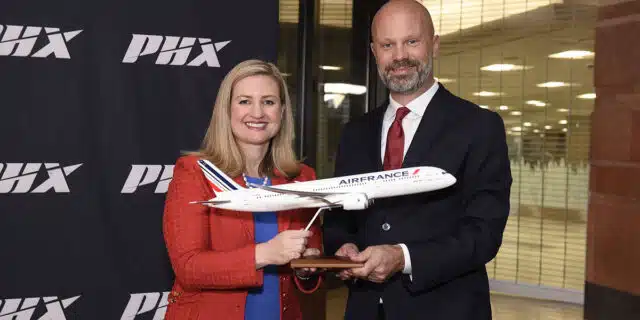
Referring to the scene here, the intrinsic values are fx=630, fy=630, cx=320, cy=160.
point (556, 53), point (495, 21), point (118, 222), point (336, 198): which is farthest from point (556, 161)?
point (336, 198)

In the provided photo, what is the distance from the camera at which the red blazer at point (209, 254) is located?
7.52 ft

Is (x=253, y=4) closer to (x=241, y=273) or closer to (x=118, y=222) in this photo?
(x=118, y=222)

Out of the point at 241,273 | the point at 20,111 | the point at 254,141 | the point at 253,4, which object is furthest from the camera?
the point at 253,4

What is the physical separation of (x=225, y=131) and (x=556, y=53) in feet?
22.7

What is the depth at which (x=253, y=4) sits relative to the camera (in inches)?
163

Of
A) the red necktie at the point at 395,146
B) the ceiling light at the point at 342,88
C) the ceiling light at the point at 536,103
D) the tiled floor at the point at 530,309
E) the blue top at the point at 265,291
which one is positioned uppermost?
the ceiling light at the point at 536,103

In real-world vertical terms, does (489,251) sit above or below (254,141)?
below

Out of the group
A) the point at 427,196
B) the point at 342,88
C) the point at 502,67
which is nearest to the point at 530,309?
the point at 502,67

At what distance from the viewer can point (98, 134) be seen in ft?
12.6

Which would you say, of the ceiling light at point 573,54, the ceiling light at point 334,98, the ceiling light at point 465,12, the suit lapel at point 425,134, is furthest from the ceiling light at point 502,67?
the suit lapel at point 425,134

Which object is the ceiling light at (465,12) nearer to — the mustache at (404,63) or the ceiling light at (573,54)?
the ceiling light at (573,54)

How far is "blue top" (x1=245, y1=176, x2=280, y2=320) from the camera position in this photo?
97.5 inches

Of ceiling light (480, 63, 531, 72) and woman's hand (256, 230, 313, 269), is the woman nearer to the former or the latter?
woman's hand (256, 230, 313, 269)

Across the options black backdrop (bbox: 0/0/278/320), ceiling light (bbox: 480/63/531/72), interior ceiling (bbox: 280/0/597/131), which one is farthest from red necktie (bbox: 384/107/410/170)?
ceiling light (bbox: 480/63/531/72)
